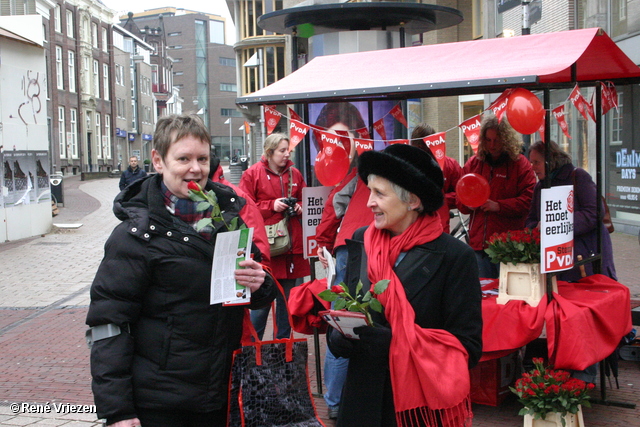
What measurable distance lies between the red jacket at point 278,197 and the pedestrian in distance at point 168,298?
3.23 m

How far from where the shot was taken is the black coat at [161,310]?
8.27 feet

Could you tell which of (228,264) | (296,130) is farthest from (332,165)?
(228,264)

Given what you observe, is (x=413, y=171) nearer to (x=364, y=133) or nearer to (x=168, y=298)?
(x=168, y=298)

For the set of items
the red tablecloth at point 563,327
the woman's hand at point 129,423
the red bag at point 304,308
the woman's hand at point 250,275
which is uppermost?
the woman's hand at point 250,275

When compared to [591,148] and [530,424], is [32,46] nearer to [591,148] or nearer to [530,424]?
[591,148]

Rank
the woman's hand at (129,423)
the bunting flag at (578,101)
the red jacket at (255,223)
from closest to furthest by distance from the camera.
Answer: the woman's hand at (129,423), the red jacket at (255,223), the bunting flag at (578,101)

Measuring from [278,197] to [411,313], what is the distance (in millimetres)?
3596

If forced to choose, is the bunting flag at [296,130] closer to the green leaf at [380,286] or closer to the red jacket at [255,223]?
the red jacket at [255,223]

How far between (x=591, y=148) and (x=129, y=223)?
13.5m

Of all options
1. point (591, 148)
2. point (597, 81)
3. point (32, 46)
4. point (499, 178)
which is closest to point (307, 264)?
point (499, 178)

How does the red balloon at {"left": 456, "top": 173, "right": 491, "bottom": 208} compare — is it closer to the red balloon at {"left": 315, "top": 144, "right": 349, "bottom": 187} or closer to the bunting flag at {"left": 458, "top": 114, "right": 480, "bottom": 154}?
the bunting flag at {"left": 458, "top": 114, "right": 480, "bottom": 154}

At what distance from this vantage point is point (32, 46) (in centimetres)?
1512

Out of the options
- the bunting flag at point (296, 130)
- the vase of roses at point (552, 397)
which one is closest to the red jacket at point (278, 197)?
the bunting flag at point (296, 130)

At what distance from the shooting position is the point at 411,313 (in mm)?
2598
